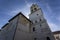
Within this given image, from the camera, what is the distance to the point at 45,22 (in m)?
19.9

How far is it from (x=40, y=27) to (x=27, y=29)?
358 centimetres

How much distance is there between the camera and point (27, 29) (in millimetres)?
19203

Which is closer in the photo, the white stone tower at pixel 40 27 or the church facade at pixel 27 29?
the church facade at pixel 27 29

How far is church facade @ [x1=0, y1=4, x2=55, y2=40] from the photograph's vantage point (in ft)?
54.4

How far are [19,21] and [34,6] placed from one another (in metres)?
10.0

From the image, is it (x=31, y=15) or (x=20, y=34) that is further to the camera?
(x=31, y=15)

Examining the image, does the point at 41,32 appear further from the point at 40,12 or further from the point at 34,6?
the point at 34,6

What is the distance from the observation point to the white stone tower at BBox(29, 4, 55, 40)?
18428 millimetres

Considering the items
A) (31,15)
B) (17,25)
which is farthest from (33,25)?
(17,25)

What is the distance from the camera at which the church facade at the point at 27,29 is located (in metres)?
16.6

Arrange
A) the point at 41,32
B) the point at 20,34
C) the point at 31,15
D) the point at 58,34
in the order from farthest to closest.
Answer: the point at 58,34, the point at 31,15, the point at 41,32, the point at 20,34

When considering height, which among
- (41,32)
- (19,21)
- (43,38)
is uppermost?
(19,21)

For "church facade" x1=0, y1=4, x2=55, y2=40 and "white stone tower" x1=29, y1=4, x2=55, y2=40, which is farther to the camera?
"white stone tower" x1=29, y1=4, x2=55, y2=40

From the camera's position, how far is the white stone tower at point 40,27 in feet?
60.5
